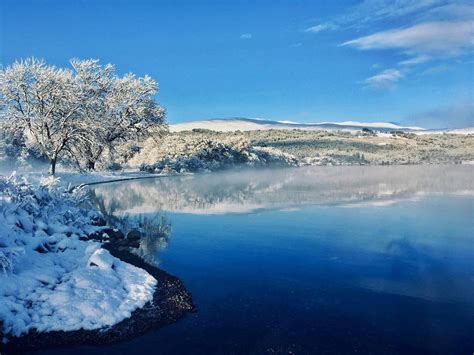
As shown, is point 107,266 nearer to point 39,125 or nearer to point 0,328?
point 0,328

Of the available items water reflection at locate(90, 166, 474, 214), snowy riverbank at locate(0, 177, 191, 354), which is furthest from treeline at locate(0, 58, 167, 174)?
snowy riverbank at locate(0, 177, 191, 354)

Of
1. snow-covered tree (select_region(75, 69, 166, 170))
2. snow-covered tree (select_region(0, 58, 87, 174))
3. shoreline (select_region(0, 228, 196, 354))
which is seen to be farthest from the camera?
snow-covered tree (select_region(75, 69, 166, 170))

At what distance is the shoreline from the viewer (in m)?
8.20

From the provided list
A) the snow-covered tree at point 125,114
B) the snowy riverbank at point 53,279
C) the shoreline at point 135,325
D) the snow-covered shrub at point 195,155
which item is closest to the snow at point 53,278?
the snowy riverbank at point 53,279

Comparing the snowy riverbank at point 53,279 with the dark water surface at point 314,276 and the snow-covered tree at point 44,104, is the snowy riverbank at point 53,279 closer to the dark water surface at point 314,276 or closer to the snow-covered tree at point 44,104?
the dark water surface at point 314,276

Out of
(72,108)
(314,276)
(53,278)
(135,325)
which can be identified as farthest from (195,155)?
(135,325)

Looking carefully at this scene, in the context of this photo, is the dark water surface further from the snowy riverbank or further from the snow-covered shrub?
the snow-covered shrub

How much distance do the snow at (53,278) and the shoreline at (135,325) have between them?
176mm

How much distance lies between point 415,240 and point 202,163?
160ft

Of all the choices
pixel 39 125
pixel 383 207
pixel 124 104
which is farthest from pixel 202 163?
pixel 383 207

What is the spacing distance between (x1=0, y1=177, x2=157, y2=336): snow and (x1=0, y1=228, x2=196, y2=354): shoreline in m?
0.18

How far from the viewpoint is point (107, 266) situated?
456 inches

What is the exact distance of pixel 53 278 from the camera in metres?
10.7

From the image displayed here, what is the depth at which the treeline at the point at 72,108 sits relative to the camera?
34.8m
